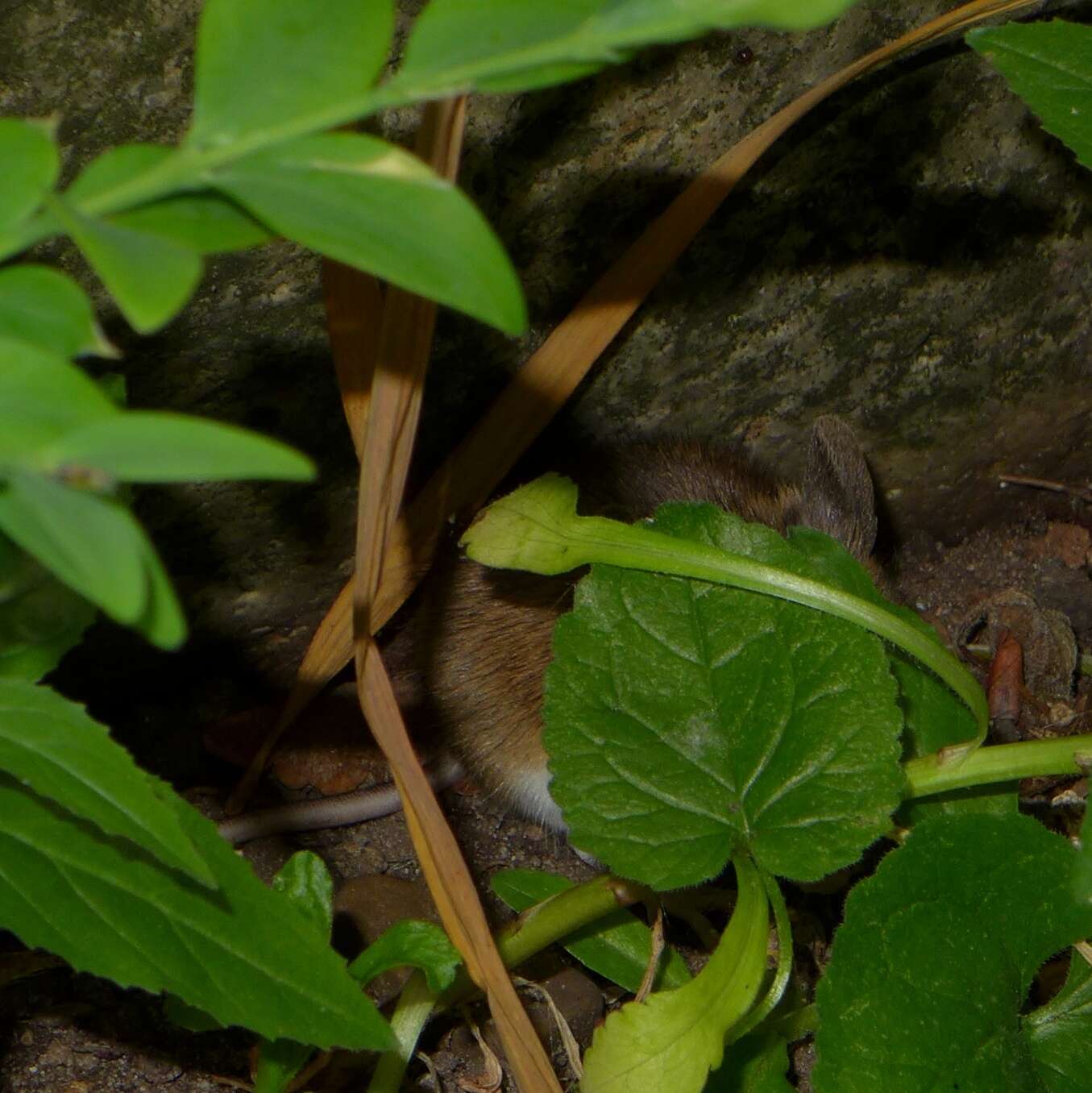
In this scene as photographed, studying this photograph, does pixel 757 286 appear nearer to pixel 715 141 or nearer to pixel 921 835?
pixel 715 141

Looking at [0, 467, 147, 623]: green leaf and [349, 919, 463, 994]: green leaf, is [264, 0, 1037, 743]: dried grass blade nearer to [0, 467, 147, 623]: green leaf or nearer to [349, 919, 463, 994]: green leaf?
[349, 919, 463, 994]: green leaf

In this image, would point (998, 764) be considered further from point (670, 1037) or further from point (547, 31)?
point (547, 31)

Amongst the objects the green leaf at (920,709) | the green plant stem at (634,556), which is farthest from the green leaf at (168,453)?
the green leaf at (920,709)

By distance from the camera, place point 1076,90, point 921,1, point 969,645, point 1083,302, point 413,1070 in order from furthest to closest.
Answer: point 969,645, point 1083,302, point 413,1070, point 921,1, point 1076,90

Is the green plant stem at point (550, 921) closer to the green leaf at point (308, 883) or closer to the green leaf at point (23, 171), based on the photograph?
the green leaf at point (308, 883)

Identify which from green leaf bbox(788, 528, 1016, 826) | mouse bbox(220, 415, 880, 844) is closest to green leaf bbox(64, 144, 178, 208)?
green leaf bbox(788, 528, 1016, 826)

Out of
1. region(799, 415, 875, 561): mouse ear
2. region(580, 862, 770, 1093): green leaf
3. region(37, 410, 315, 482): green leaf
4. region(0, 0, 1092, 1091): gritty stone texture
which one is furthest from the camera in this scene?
region(799, 415, 875, 561): mouse ear

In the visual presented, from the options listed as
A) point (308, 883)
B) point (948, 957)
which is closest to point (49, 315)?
point (308, 883)

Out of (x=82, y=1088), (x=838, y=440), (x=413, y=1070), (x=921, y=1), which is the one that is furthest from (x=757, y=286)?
(x=82, y=1088)
